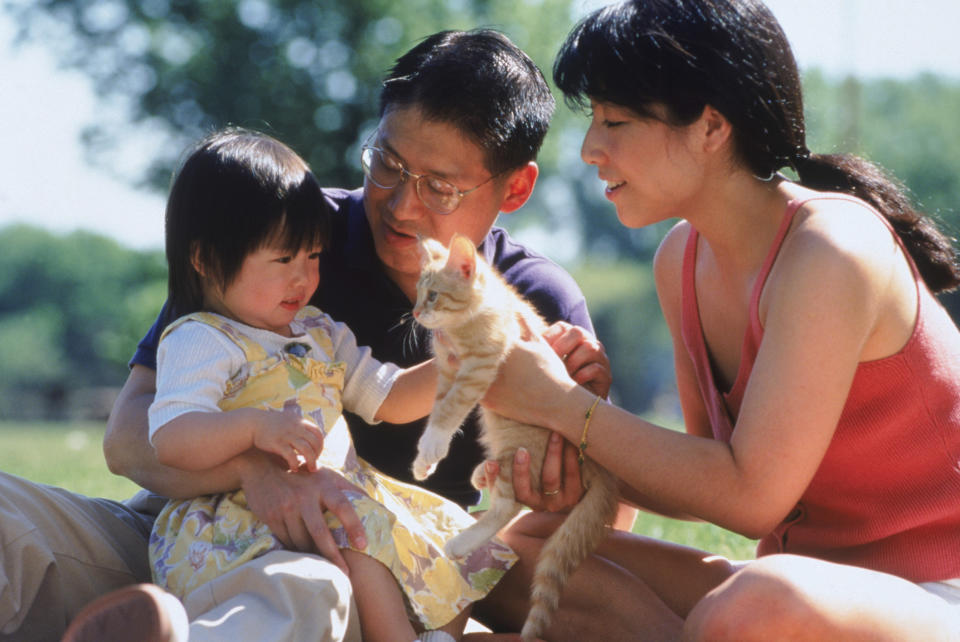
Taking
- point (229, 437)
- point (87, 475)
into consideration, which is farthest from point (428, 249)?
point (87, 475)

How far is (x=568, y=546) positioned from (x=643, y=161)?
996 millimetres

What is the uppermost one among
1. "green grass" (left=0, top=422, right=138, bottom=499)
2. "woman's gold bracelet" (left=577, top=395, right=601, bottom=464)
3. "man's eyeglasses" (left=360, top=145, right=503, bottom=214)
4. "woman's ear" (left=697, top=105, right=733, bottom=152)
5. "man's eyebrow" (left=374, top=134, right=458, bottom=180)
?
"woman's ear" (left=697, top=105, right=733, bottom=152)

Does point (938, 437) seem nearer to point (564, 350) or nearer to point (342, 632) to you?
point (564, 350)

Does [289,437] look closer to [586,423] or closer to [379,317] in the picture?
[586,423]

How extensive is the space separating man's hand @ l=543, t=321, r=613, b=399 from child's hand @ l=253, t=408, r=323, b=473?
0.74 metres

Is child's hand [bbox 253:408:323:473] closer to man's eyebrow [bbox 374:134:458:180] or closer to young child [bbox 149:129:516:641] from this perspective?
young child [bbox 149:129:516:641]

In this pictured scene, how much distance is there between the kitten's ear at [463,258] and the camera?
8.44 feet

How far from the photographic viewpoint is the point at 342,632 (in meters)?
2.17

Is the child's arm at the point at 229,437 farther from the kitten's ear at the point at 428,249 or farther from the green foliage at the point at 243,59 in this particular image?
the green foliage at the point at 243,59

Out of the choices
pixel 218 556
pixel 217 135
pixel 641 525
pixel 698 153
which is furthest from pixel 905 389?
pixel 641 525

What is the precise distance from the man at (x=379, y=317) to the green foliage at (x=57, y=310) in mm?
25253

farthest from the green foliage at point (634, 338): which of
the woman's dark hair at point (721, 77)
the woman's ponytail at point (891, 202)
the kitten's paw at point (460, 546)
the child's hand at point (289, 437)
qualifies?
the child's hand at point (289, 437)

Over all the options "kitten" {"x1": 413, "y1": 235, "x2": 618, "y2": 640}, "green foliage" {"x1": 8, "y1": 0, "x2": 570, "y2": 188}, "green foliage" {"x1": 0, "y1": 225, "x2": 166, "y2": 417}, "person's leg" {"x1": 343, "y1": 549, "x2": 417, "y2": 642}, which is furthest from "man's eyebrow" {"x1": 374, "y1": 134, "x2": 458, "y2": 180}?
"green foliage" {"x1": 0, "y1": 225, "x2": 166, "y2": 417}

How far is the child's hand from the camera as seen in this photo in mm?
2330
